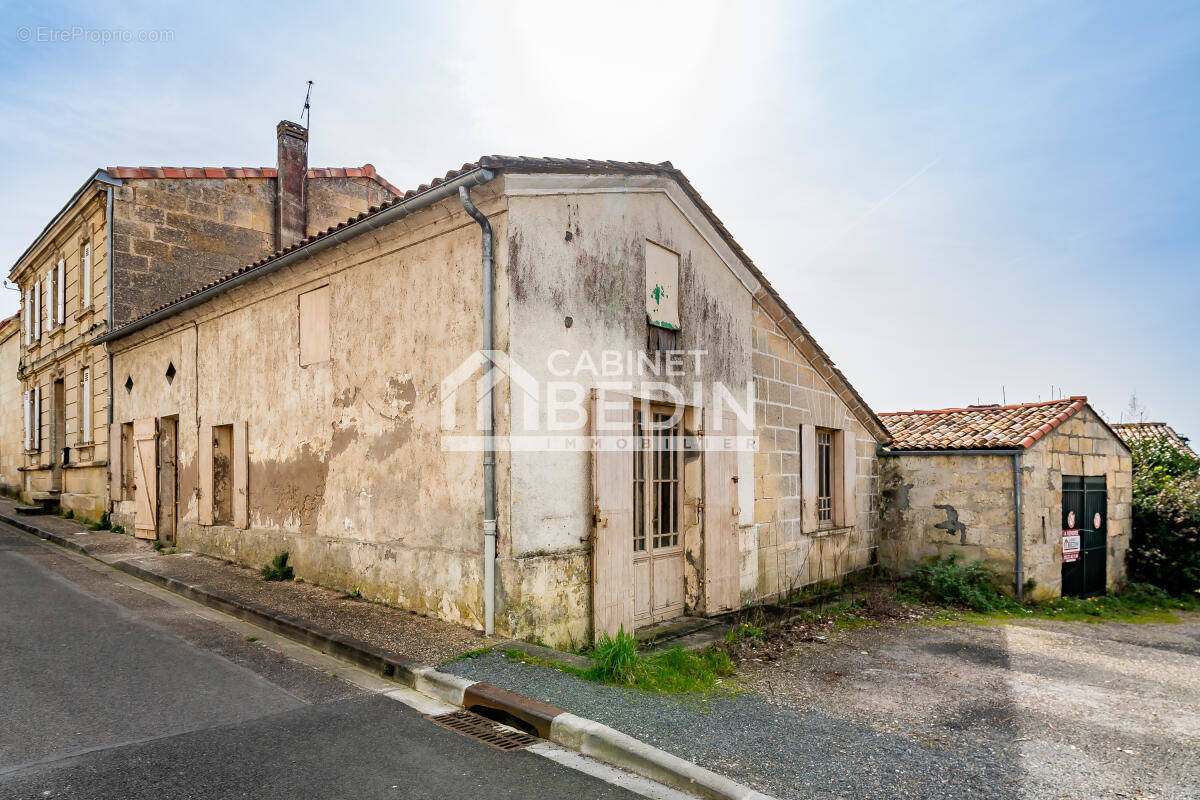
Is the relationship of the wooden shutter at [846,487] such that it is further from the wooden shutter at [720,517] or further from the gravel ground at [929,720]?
the gravel ground at [929,720]

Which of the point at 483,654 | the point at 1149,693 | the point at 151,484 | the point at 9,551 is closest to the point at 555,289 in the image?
the point at 483,654

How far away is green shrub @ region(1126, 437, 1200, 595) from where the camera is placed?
39.3ft

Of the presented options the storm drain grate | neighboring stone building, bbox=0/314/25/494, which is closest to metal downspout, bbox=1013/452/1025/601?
the storm drain grate

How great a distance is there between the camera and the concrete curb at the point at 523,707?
11.7 feet

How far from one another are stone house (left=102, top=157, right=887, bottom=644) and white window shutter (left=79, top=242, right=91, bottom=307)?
5.29 metres

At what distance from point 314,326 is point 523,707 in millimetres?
5436

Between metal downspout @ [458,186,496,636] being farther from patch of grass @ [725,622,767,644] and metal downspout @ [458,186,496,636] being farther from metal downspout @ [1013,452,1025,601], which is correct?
metal downspout @ [1013,452,1025,601]

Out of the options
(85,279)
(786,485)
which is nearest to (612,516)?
(786,485)

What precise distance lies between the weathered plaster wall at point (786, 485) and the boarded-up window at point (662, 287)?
185 cm

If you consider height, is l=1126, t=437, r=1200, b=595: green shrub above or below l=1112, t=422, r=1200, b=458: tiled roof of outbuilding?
below

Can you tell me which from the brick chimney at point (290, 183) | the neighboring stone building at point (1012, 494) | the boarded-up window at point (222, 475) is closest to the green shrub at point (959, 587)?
the neighboring stone building at point (1012, 494)

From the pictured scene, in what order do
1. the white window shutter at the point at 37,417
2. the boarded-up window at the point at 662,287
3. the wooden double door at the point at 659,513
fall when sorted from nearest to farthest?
the wooden double door at the point at 659,513, the boarded-up window at the point at 662,287, the white window shutter at the point at 37,417

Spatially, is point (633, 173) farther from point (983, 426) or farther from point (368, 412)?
point (983, 426)

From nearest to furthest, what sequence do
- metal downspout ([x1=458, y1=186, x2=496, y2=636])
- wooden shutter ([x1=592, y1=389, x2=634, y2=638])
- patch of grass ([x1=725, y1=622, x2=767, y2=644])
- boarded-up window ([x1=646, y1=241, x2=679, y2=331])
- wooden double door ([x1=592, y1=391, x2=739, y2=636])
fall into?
metal downspout ([x1=458, y1=186, x2=496, y2=636]), wooden shutter ([x1=592, y1=389, x2=634, y2=638]), wooden double door ([x1=592, y1=391, x2=739, y2=636]), patch of grass ([x1=725, y1=622, x2=767, y2=644]), boarded-up window ([x1=646, y1=241, x2=679, y2=331])
